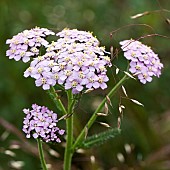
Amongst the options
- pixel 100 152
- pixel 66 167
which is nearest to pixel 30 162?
pixel 100 152

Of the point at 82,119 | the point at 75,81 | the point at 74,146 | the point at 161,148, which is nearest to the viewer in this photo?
the point at 75,81

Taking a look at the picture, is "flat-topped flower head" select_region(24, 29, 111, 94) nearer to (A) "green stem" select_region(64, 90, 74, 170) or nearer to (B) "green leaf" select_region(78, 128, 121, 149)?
(A) "green stem" select_region(64, 90, 74, 170)

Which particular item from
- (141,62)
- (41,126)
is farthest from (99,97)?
(41,126)

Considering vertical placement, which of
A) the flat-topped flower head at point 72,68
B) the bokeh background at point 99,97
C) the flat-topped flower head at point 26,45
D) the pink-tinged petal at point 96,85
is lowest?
the pink-tinged petal at point 96,85

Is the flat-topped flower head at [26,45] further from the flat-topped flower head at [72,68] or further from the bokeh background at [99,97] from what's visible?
the bokeh background at [99,97]

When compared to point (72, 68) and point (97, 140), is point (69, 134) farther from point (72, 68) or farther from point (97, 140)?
point (72, 68)

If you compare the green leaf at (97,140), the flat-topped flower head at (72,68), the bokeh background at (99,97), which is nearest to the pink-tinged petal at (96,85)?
the flat-topped flower head at (72,68)

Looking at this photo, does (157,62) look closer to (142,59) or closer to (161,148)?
(142,59)
